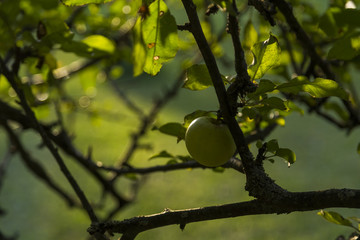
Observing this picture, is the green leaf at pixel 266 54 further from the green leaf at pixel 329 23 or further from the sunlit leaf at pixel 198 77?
the green leaf at pixel 329 23

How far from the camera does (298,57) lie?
1.32m

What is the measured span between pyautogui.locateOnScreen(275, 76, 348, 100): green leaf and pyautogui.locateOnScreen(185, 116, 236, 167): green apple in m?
0.09

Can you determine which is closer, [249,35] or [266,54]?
[266,54]

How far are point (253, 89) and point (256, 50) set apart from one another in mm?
50

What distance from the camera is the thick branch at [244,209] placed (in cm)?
49

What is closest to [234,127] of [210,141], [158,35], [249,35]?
[210,141]

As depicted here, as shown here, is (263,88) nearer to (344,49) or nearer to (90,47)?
(344,49)

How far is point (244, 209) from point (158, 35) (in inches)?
9.6

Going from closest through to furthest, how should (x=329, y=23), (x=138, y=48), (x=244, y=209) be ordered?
(x=244, y=209) → (x=138, y=48) → (x=329, y=23)

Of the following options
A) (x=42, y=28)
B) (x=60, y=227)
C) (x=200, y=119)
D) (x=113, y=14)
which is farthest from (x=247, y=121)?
(x=60, y=227)

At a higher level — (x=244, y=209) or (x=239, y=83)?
(x=239, y=83)

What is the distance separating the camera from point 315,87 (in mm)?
556

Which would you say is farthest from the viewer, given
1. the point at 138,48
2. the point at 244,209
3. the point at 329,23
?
the point at 329,23

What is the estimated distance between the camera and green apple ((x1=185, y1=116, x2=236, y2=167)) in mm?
569
